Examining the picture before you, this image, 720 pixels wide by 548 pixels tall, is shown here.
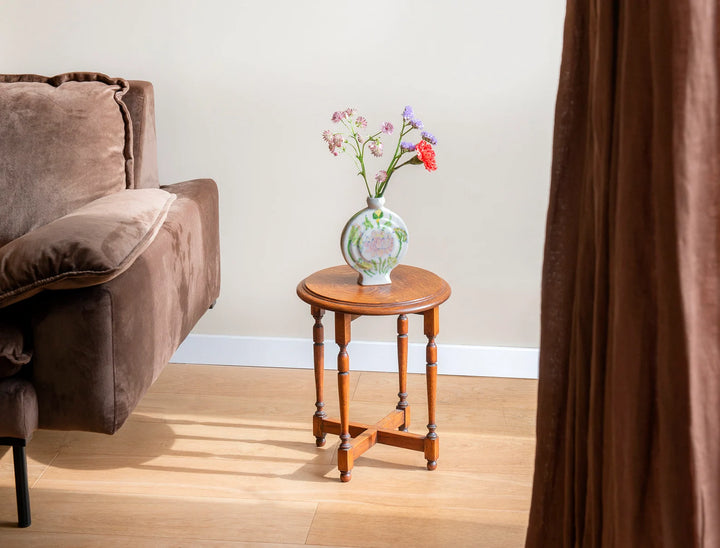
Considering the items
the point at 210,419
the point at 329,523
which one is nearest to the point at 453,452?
the point at 329,523

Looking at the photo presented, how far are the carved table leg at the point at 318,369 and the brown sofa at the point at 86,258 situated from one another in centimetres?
35

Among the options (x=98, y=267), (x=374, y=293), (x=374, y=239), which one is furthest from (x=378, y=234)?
(x=98, y=267)

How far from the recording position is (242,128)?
263 centimetres

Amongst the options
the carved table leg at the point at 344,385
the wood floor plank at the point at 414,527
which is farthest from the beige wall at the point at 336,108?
the wood floor plank at the point at 414,527

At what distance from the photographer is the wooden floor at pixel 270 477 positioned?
1.79m

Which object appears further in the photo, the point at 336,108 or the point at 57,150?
the point at 336,108

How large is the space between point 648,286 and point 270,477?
1406 mm

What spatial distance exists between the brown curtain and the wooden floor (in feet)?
3.04

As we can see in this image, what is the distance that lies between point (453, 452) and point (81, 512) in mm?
952

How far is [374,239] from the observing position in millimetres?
1948

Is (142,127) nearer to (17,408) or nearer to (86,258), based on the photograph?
(86,258)

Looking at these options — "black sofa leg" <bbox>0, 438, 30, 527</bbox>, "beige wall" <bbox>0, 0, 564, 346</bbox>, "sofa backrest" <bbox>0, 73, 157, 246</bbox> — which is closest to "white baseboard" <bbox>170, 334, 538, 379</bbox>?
"beige wall" <bbox>0, 0, 564, 346</bbox>

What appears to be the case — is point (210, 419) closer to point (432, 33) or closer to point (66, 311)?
point (66, 311)

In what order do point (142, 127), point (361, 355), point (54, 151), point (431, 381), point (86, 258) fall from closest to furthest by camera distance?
point (86, 258) < point (431, 381) < point (54, 151) < point (142, 127) < point (361, 355)
